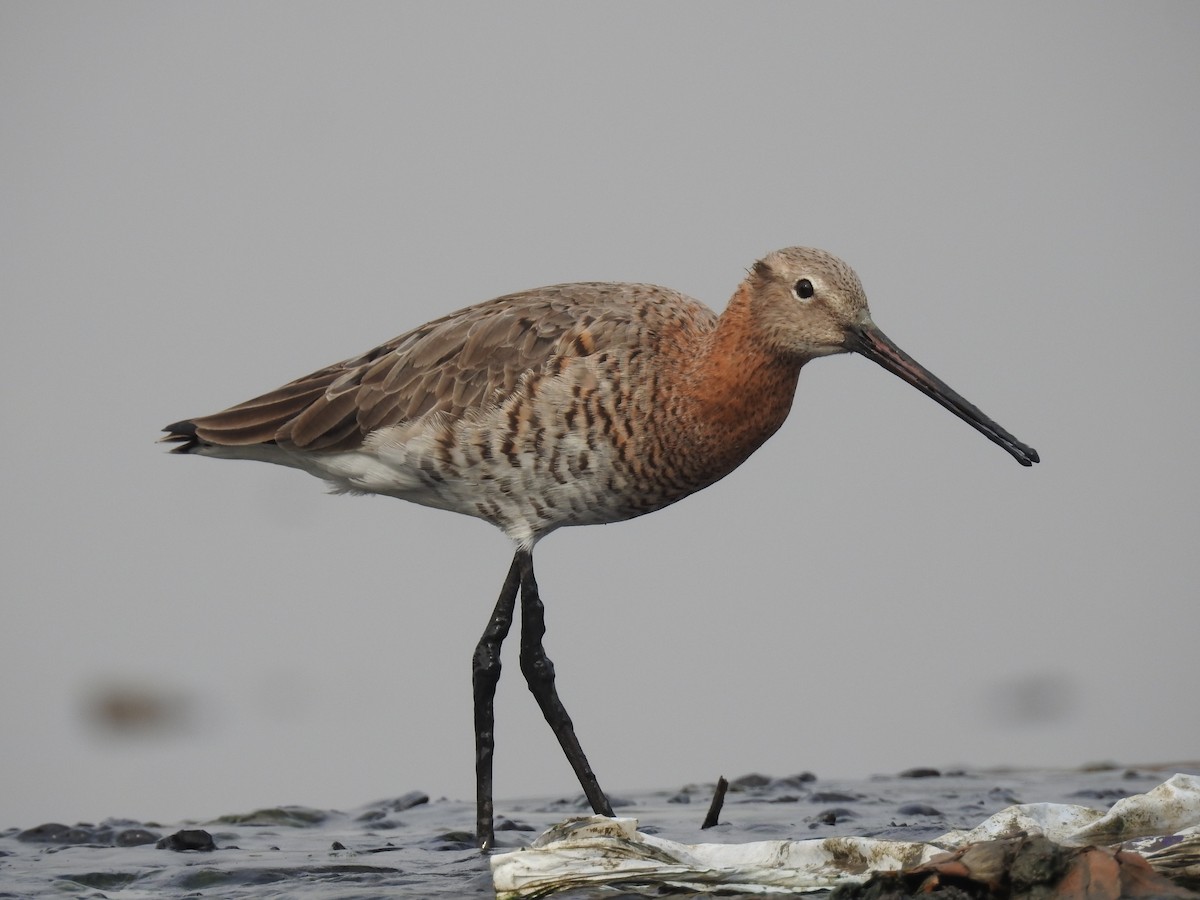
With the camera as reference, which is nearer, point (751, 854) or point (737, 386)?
point (751, 854)

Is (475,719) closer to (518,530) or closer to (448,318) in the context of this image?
(518,530)

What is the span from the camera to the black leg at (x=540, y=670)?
27.6 feet

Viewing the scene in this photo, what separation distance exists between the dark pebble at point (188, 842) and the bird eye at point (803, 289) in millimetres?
4136

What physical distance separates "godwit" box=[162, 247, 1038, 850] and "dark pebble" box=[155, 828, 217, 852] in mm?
1406

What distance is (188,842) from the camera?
24.8ft

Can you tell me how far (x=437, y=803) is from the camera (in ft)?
31.9

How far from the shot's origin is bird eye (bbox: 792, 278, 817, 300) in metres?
7.62

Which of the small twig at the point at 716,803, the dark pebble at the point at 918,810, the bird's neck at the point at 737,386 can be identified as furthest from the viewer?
the dark pebble at the point at 918,810

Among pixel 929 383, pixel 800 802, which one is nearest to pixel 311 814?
pixel 800 802

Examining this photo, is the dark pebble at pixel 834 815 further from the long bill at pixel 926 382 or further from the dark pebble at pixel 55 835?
the dark pebble at pixel 55 835

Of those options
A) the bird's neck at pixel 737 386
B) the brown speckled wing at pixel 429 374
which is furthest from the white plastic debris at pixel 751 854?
the brown speckled wing at pixel 429 374

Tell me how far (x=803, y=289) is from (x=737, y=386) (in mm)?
622

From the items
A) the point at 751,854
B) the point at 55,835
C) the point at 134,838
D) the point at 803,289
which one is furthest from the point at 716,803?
the point at 55,835

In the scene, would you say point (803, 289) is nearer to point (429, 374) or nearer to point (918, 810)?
point (429, 374)
